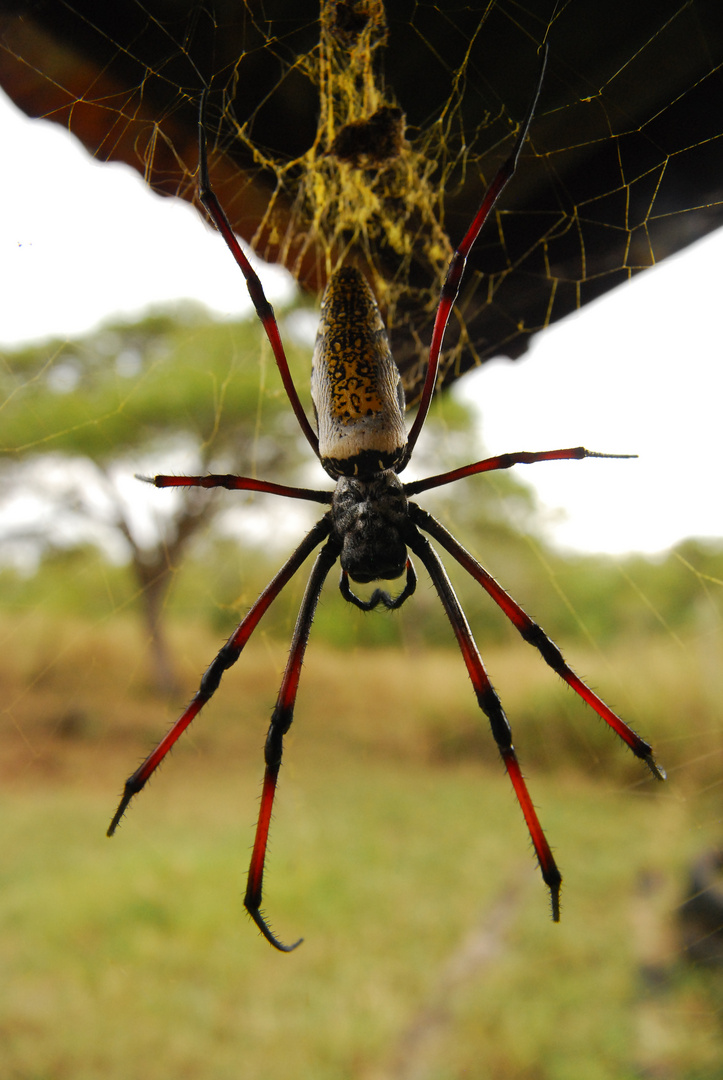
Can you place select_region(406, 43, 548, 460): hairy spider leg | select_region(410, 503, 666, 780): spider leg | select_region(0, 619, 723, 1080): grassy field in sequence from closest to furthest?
select_region(406, 43, 548, 460): hairy spider leg → select_region(410, 503, 666, 780): spider leg → select_region(0, 619, 723, 1080): grassy field

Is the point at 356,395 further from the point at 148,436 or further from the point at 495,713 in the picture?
the point at 148,436

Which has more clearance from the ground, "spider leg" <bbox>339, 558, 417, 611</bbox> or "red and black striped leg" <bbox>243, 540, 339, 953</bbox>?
"spider leg" <bbox>339, 558, 417, 611</bbox>

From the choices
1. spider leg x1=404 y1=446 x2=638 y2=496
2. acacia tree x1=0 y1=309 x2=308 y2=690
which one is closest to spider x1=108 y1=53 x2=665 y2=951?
spider leg x1=404 y1=446 x2=638 y2=496

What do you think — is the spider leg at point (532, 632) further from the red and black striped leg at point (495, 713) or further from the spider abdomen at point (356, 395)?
the spider abdomen at point (356, 395)

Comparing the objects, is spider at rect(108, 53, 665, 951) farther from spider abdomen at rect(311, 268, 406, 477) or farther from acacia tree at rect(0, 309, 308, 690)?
acacia tree at rect(0, 309, 308, 690)

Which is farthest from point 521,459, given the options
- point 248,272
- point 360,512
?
point 248,272

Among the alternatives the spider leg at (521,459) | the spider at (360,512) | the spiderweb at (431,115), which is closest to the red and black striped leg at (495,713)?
the spider at (360,512)

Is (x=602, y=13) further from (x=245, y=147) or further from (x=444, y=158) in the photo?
(x=245, y=147)
